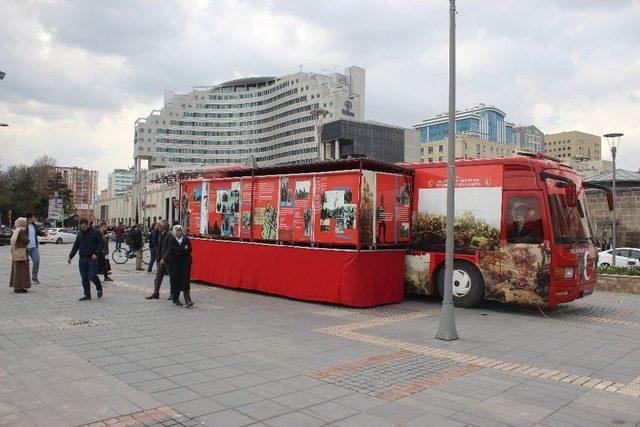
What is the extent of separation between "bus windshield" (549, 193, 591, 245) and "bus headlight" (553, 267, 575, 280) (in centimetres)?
52

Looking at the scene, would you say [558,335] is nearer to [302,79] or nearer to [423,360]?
[423,360]

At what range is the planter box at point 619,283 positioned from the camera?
15641 mm

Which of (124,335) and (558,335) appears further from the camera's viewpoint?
(558,335)

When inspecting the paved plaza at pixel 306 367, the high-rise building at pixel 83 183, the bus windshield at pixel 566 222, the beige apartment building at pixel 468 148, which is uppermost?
the beige apartment building at pixel 468 148

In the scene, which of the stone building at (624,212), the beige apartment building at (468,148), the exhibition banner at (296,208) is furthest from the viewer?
the beige apartment building at (468,148)

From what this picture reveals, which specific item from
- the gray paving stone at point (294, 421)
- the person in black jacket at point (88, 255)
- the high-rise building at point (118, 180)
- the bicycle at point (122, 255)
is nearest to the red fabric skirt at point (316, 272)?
the person in black jacket at point (88, 255)

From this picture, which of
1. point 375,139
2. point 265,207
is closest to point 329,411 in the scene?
point 265,207

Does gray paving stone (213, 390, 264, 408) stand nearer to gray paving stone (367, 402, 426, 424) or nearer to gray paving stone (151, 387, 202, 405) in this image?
gray paving stone (151, 387, 202, 405)

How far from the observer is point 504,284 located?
11.0 m

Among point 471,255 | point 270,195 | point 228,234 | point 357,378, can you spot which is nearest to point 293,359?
point 357,378

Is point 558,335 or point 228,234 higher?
point 228,234

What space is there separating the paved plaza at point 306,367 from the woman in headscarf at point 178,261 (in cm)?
51

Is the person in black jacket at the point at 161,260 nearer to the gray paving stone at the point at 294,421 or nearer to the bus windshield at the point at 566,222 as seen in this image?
the gray paving stone at the point at 294,421

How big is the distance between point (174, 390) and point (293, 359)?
6.06ft
